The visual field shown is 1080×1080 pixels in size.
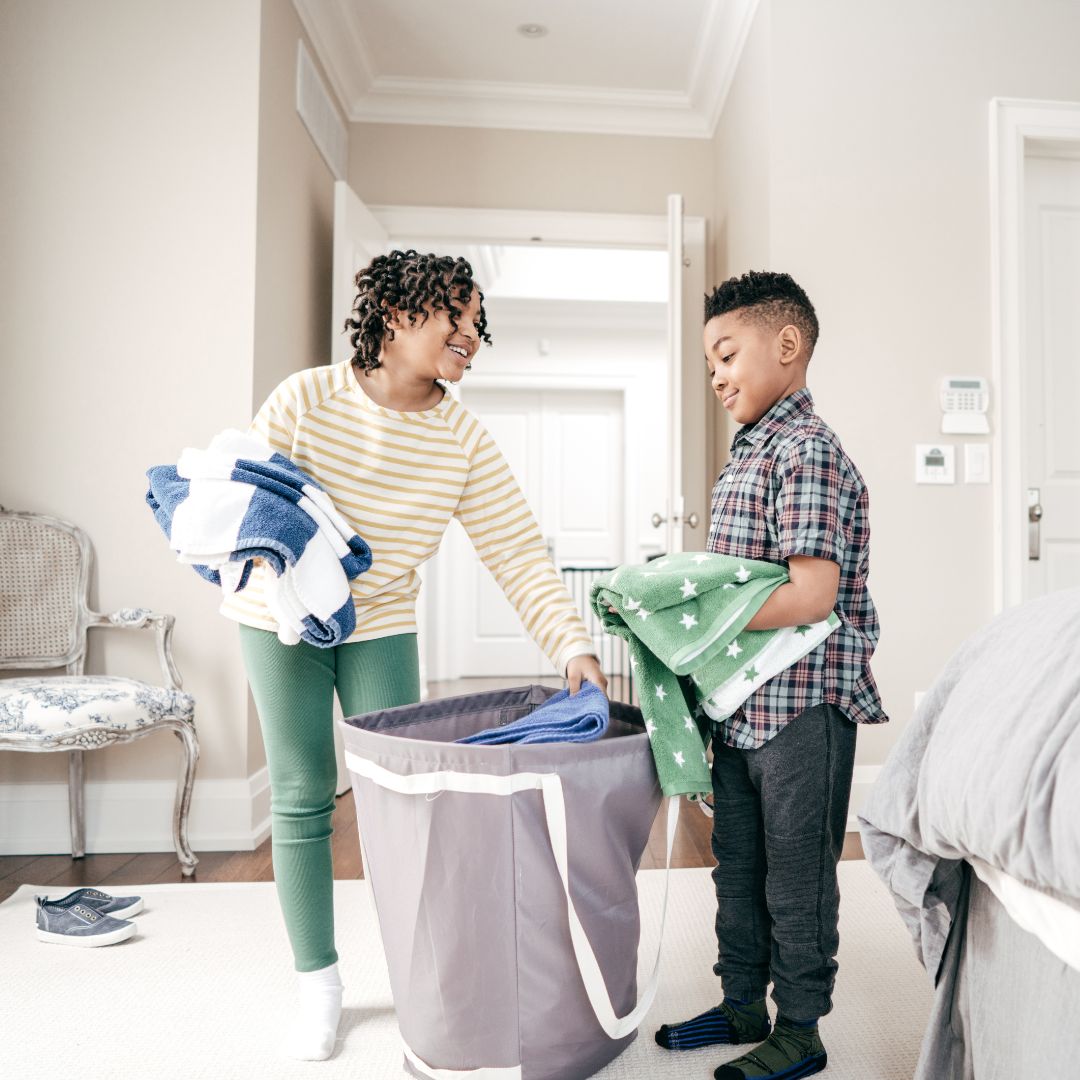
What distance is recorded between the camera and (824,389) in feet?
9.08

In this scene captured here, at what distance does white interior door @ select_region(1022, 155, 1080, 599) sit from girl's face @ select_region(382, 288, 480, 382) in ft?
7.07

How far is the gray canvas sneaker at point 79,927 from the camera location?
5.96 ft

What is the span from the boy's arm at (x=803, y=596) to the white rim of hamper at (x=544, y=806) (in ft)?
0.93

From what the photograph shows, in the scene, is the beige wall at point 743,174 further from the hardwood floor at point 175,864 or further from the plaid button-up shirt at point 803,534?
the plaid button-up shirt at point 803,534

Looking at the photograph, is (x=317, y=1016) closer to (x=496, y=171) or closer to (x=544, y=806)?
(x=544, y=806)

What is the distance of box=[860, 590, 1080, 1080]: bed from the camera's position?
89cm

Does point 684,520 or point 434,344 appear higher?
point 434,344

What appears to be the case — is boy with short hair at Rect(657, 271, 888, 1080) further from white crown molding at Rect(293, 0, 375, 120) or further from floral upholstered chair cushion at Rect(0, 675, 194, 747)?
white crown molding at Rect(293, 0, 375, 120)

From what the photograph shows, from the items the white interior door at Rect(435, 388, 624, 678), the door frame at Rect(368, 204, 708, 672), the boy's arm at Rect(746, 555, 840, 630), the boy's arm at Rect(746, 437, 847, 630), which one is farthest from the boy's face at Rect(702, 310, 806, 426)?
the white interior door at Rect(435, 388, 624, 678)

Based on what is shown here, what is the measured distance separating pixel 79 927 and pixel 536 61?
3205mm

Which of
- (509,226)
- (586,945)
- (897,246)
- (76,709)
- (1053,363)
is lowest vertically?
(586,945)

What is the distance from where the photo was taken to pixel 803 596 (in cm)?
122

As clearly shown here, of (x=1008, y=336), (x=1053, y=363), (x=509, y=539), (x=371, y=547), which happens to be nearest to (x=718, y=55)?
(x=1008, y=336)

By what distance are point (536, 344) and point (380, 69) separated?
2.89 metres
